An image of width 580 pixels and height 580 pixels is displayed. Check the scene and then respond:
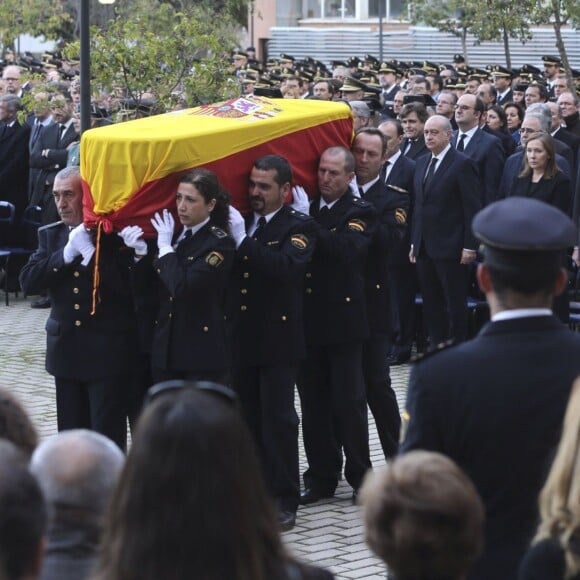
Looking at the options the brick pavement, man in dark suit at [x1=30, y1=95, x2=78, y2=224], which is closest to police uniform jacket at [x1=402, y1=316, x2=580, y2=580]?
the brick pavement

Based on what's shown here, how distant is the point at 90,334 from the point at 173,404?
4.10 metres

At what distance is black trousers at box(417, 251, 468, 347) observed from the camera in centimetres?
1114

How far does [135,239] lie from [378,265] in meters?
1.57

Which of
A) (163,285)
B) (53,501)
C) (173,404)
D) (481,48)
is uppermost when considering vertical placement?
(173,404)

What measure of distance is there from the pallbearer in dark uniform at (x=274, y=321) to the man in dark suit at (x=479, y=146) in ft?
17.2

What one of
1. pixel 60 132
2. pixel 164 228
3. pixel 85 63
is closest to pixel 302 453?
pixel 164 228

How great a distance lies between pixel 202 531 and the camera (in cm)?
273

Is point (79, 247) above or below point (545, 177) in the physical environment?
above

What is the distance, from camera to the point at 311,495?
7.60 metres

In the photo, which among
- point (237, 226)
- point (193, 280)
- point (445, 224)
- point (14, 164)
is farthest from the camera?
point (14, 164)

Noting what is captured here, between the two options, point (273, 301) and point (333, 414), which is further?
Result: point (333, 414)

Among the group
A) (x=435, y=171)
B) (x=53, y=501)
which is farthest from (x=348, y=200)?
(x=53, y=501)

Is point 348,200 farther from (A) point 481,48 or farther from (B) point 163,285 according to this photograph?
(A) point 481,48

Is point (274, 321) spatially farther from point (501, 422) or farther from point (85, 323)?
point (501, 422)
